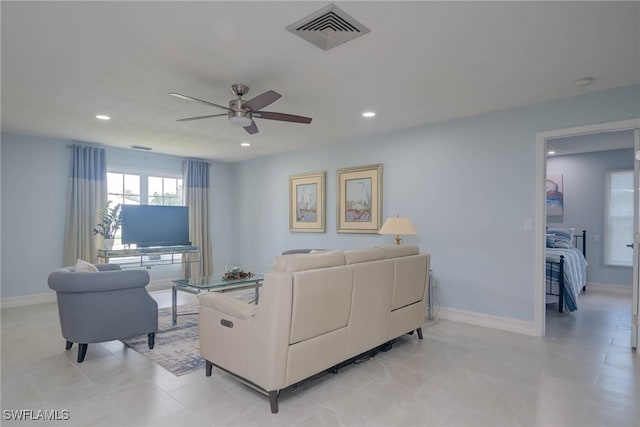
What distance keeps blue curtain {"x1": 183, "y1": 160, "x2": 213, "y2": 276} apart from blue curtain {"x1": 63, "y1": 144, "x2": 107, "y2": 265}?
1566 mm

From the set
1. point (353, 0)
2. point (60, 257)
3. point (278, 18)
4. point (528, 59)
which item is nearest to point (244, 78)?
point (278, 18)

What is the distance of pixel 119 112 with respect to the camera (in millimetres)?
4277

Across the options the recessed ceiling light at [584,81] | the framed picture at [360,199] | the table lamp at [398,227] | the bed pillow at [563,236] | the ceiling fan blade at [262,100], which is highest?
the recessed ceiling light at [584,81]

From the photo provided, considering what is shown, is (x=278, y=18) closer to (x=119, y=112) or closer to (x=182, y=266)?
(x=119, y=112)

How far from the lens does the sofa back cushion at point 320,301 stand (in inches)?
93.0

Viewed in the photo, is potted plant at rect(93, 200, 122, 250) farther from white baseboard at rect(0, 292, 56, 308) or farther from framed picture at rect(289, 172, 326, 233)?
framed picture at rect(289, 172, 326, 233)

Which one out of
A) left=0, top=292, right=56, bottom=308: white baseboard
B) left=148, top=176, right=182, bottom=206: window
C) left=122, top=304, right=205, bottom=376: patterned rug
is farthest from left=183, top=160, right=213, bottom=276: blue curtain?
left=122, top=304, right=205, bottom=376: patterned rug

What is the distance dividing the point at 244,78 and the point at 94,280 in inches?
86.5

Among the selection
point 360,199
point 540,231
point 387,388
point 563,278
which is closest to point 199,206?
point 360,199

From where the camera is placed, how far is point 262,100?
3.01 metres

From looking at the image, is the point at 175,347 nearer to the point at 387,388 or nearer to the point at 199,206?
the point at 387,388

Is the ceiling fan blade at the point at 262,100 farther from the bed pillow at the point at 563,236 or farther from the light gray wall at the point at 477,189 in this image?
the bed pillow at the point at 563,236

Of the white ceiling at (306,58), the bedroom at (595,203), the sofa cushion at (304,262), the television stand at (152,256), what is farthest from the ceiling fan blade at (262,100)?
the bedroom at (595,203)

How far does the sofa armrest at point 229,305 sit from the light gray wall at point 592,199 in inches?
274
